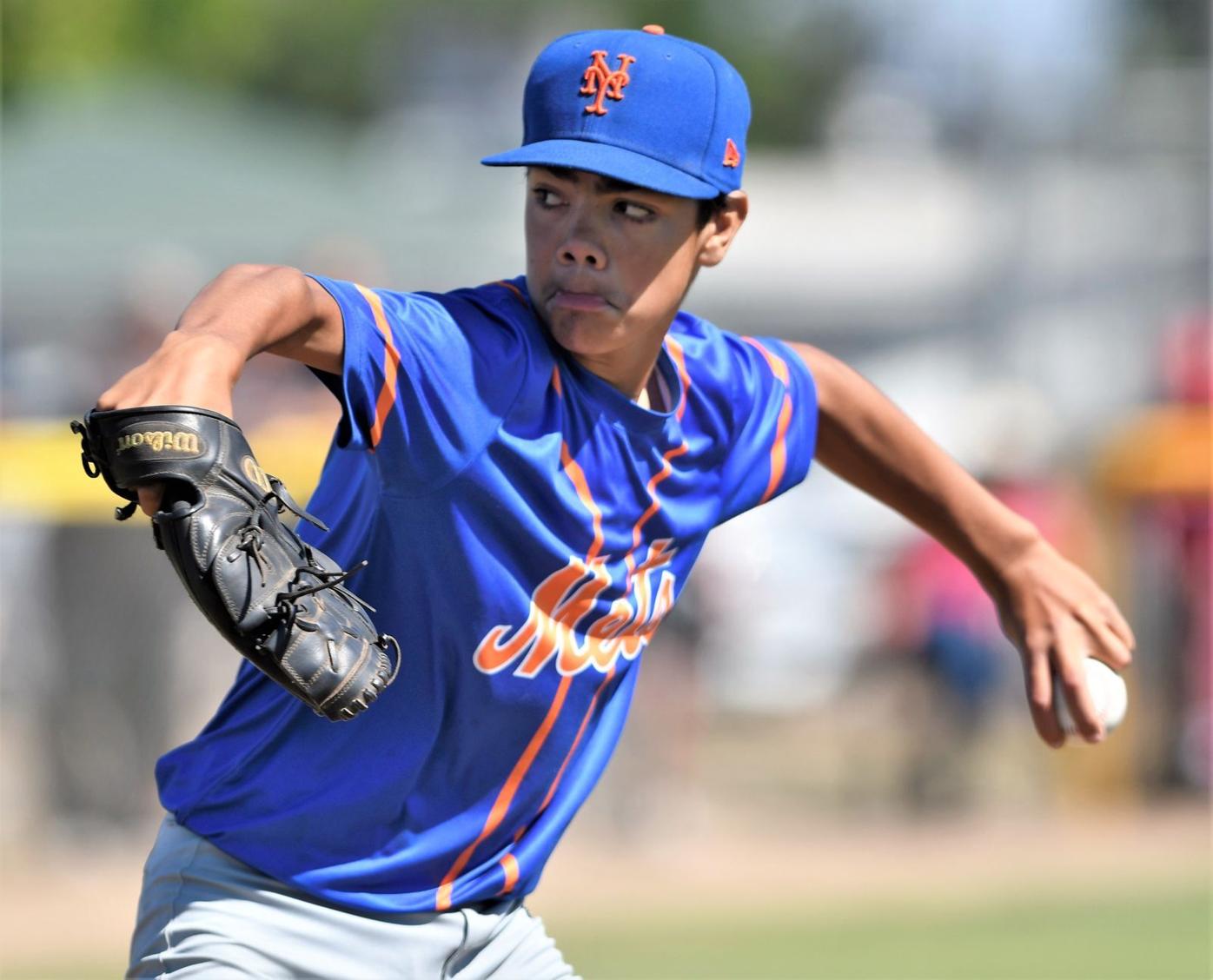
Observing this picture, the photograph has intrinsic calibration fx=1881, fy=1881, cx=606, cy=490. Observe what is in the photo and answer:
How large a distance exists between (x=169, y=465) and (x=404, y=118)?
38606mm

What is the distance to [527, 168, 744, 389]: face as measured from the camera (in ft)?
10.3

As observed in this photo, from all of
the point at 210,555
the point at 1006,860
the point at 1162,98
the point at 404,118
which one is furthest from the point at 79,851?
the point at 404,118

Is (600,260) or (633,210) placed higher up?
(633,210)

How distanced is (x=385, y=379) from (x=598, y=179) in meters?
0.58

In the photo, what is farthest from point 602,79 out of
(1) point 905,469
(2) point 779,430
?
(1) point 905,469

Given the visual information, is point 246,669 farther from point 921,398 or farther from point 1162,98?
point 1162,98

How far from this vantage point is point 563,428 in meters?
3.15

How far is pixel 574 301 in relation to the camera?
10.3 feet

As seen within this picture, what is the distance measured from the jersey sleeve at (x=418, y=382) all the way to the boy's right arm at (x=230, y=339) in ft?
0.14

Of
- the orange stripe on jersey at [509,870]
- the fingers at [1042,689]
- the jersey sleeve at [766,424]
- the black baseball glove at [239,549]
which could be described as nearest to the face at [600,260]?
the jersey sleeve at [766,424]

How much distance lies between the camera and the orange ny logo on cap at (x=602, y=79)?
3.18 meters

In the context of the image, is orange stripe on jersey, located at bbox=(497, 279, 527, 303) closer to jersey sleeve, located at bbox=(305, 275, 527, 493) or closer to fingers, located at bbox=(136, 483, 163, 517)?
jersey sleeve, located at bbox=(305, 275, 527, 493)

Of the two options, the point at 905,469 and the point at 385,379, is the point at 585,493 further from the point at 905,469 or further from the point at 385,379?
the point at 905,469

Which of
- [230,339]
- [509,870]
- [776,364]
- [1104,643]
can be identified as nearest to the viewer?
[230,339]
